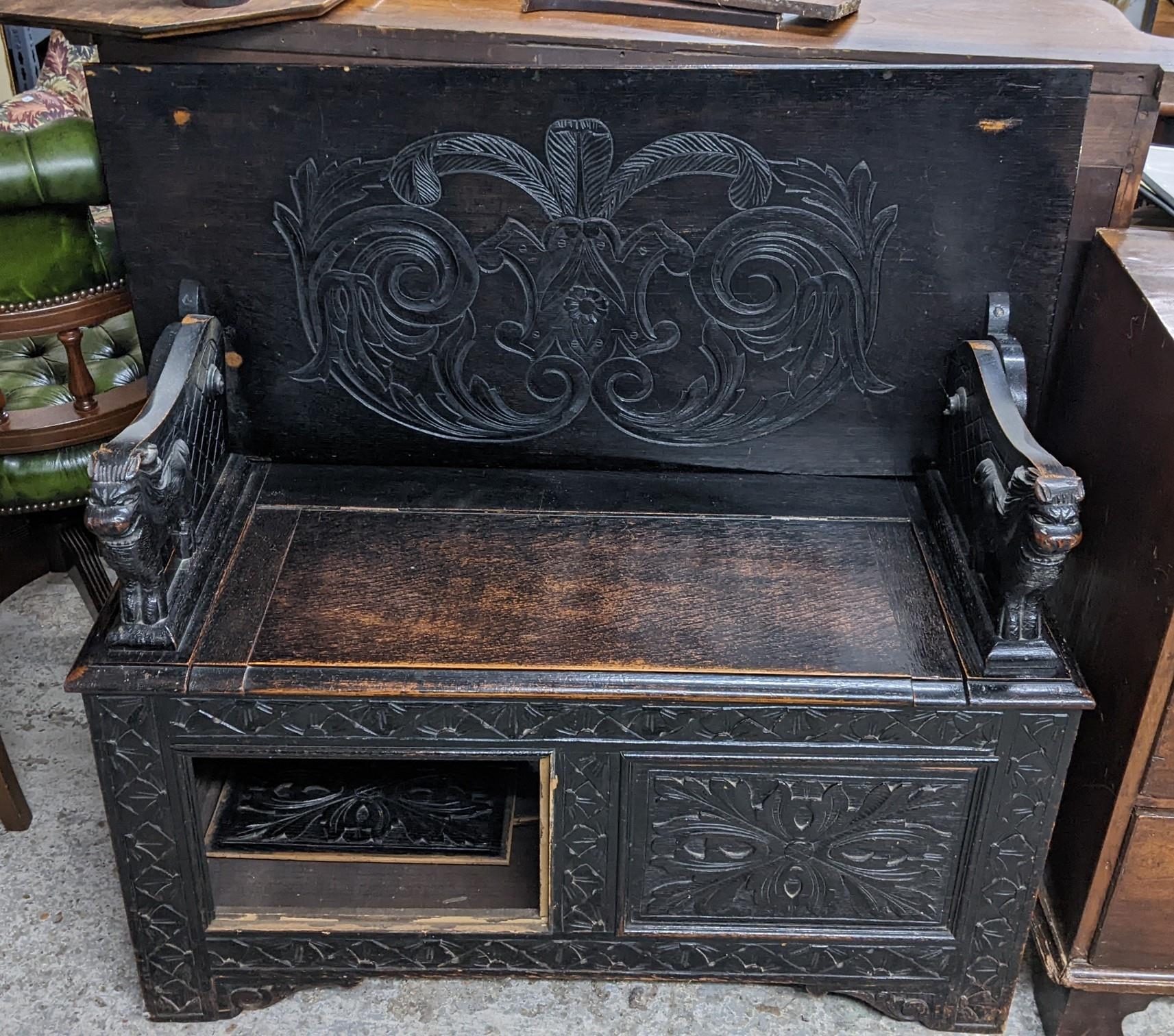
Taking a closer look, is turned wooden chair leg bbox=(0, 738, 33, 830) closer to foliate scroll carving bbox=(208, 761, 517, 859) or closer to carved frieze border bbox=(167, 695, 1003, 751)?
foliate scroll carving bbox=(208, 761, 517, 859)

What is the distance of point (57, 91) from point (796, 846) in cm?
286

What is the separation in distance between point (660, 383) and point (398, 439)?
0.43 metres

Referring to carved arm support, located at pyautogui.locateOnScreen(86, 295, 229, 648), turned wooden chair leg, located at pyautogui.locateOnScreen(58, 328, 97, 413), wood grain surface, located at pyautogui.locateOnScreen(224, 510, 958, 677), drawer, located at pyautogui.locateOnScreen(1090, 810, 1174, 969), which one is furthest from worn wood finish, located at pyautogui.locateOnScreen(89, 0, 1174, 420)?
drawer, located at pyautogui.locateOnScreen(1090, 810, 1174, 969)

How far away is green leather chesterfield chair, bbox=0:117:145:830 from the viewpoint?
75.7 inches

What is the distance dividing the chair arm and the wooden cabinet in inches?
59.0

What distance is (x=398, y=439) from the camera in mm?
1981

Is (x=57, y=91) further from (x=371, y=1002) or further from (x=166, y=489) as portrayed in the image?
(x=371, y=1002)

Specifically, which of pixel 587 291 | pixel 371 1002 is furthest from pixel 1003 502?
pixel 371 1002

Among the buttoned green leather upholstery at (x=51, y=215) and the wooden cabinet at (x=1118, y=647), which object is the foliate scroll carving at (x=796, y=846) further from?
the buttoned green leather upholstery at (x=51, y=215)

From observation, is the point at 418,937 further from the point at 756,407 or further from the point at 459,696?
the point at 756,407

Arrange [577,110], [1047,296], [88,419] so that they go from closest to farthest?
[577,110] → [1047,296] → [88,419]

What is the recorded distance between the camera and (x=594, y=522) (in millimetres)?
1876

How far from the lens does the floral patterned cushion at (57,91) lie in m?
2.75

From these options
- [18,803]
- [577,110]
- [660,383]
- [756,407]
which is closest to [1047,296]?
[756,407]
